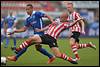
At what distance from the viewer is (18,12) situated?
3014 cm

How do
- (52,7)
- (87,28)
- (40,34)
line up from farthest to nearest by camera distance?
(52,7) → (87,28) → (40,34)

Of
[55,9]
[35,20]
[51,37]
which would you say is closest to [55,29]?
[51,37]

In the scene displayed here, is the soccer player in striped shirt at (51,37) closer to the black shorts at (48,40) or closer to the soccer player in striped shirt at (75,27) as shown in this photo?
the black shorts at (48,40)

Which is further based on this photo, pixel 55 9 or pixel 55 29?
pixel 55 9

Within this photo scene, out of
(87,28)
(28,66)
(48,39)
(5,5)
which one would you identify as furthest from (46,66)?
(5,5)

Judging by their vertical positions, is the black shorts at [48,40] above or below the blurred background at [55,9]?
above

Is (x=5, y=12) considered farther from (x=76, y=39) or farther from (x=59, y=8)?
(x=76, y=39)

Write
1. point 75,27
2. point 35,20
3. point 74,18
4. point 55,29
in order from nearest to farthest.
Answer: point 55,29 < point 35,20 < point 74,18 < point 75,27

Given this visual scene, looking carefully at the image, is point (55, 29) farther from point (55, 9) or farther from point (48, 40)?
point (55, 9)

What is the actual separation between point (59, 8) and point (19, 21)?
599 cm

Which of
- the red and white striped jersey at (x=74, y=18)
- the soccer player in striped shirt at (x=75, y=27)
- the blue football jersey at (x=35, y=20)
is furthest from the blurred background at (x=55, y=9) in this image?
the blue football jersey at (x=35, y=20)

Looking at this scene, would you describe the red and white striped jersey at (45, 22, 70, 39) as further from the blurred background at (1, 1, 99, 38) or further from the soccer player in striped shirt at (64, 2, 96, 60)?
the blurred background at (1, 1, 99, 38)

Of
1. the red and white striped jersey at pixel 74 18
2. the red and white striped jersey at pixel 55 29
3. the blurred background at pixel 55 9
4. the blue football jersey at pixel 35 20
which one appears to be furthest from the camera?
the blurred background at pixel 55 9

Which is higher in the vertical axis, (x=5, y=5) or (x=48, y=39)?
(x=48, y=39)
